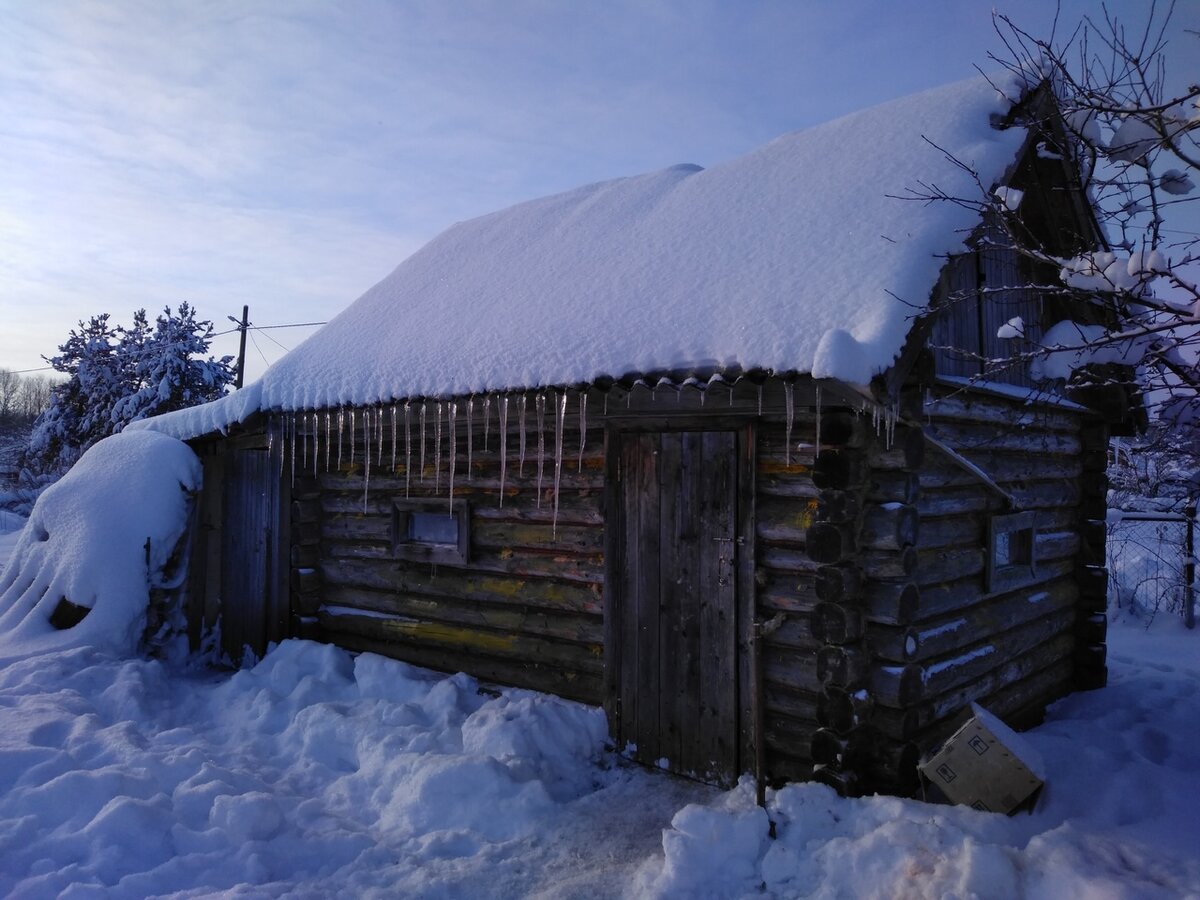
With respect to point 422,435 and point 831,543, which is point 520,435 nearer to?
point 422,435

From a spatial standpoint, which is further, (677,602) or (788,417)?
(677,602)

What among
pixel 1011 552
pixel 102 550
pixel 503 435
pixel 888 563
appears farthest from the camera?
pixel 102 550

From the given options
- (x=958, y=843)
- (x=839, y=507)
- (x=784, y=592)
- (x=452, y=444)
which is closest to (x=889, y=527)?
(x=839, y=507)

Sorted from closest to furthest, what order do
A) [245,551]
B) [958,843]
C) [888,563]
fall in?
[958,843] → [888,563] → [245,551]

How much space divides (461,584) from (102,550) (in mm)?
3835

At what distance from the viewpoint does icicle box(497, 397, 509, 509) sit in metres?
5.88

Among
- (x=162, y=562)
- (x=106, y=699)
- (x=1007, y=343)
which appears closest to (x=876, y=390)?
(x=1007, y=343)

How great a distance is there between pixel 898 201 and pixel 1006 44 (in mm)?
1167

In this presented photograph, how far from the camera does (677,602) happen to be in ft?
17.8

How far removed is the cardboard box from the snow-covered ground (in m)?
0.16

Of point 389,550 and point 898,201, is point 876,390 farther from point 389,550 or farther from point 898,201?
point 389,550

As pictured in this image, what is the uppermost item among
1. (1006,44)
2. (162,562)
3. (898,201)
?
(1006,44)

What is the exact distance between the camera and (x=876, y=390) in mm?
4195

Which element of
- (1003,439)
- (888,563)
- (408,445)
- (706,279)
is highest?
(706,279)
